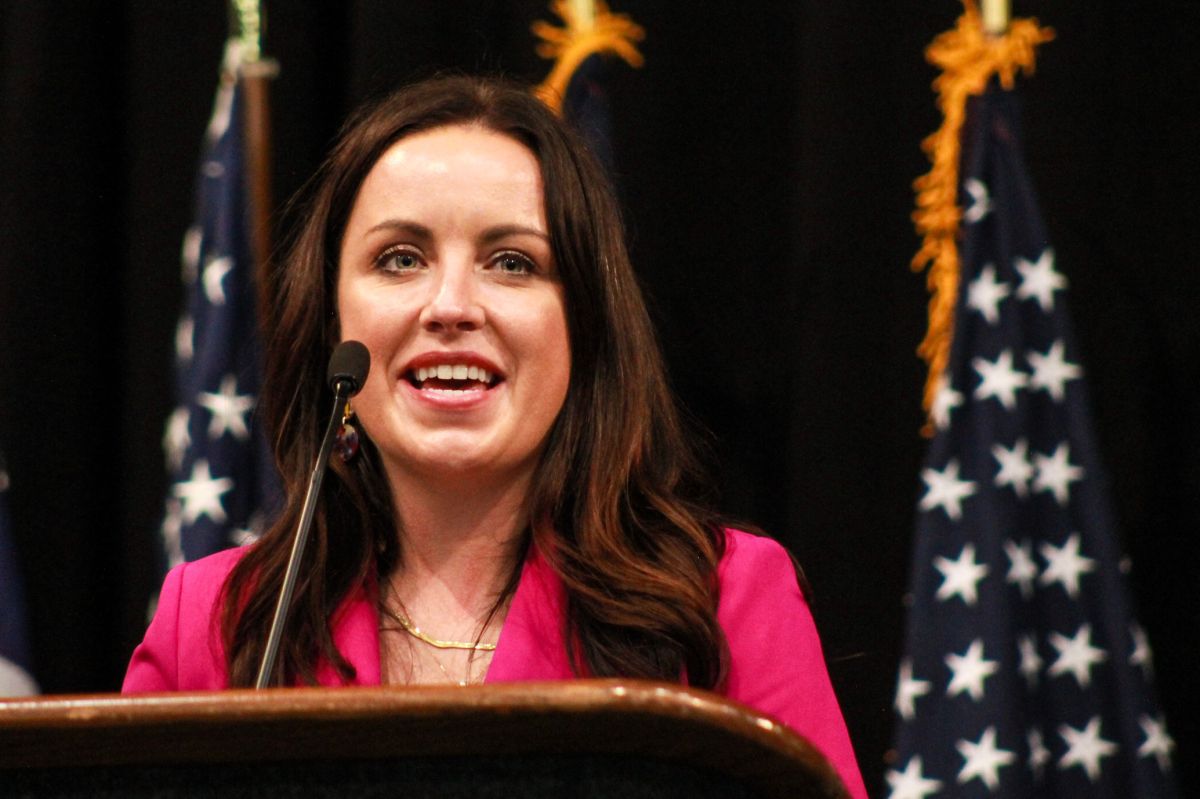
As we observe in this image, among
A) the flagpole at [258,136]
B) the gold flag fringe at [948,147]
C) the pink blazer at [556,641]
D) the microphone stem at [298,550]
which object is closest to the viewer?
the microphone stem at [298,550]

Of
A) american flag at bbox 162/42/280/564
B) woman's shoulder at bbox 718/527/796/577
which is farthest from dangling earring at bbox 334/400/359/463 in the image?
american flag at bbox 162/42/280/564

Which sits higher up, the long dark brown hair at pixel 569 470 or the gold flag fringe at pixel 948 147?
the gold flag fringe at pixel 948 147

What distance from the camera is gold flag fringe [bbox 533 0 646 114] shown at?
8.07 ft

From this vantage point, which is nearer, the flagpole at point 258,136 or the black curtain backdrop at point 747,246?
the black curtain backdrop at point 747,246

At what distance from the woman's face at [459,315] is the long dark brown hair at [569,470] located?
0.15 feet

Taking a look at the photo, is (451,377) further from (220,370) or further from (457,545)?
(220,370)

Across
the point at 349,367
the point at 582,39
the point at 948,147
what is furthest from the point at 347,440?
the point at 948,147

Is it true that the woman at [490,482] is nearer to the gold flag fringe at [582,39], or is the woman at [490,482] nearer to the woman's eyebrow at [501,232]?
the woman's eyebrow at [501,232]

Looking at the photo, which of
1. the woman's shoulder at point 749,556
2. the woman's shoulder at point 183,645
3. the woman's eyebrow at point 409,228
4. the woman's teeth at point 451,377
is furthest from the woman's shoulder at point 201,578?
the woman's shoulder at point 749,556

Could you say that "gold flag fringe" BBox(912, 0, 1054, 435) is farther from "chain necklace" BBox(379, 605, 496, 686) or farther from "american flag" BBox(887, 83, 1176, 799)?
"chain necklace" BBox(379, 605, 496, 686)

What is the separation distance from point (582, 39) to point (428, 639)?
124 cm

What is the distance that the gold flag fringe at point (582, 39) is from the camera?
2461mm

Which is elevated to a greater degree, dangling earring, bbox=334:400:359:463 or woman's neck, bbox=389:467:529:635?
dangling earring, bbox=334:400:359:463

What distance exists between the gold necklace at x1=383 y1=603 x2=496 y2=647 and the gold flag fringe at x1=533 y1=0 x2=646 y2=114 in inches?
44.1
